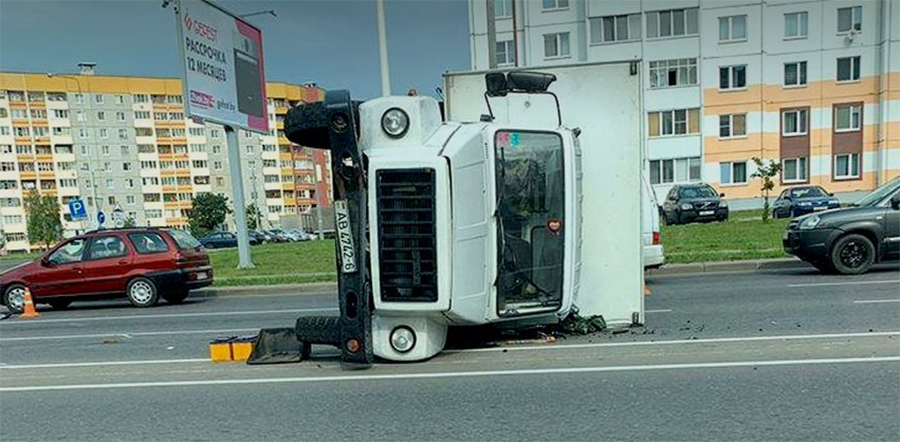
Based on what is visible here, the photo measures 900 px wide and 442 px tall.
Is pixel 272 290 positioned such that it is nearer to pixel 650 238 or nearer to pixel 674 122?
pixel 650 238

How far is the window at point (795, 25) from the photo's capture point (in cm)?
3625

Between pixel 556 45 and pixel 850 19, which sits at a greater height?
pixel 556 45

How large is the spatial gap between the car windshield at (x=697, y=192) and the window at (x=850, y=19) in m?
20.3

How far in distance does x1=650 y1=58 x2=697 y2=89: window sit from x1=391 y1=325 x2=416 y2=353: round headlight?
36552 mm

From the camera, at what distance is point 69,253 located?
11.6 metres

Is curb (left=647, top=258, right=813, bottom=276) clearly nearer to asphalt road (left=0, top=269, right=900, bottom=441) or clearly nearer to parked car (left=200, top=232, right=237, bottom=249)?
asphalt road (left=0, top=269, right=900, bottom=441)

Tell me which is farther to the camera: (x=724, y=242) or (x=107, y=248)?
(x=724, y=242)

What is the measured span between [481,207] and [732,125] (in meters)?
37.9

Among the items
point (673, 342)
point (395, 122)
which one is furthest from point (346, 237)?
point (673, 342)

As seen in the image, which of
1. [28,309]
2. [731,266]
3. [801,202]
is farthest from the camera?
[801,202]

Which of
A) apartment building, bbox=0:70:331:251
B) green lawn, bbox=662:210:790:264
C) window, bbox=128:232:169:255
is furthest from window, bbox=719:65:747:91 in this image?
apartment building, bbox=0:70:331:251

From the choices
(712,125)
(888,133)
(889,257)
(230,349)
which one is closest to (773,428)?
(230,349)

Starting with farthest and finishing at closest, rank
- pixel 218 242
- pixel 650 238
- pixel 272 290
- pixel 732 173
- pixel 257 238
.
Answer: pixel 257 238, pixel 218 242, pixel 732 173, pixel 272 290, pixel 650 238

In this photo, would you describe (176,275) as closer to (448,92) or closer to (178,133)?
(448,92)
